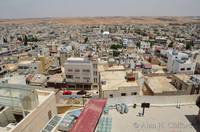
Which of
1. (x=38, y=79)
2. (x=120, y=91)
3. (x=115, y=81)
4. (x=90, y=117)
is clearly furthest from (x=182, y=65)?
(x=38, y=79)

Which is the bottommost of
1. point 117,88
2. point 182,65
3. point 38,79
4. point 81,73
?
point 38,79

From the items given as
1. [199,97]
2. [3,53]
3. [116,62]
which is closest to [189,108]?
[199,97]

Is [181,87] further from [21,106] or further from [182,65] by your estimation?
[21,106]

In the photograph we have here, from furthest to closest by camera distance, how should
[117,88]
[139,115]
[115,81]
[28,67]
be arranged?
[28,67], [115,81], [117,88], [139,115]

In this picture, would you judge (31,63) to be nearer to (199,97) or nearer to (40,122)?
(40,122)

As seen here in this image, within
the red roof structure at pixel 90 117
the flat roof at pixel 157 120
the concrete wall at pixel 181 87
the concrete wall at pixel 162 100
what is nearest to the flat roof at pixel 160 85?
the concrete wall at pixel 181 87

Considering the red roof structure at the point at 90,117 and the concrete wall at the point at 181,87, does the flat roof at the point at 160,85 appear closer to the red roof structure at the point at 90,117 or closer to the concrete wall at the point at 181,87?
the concrete wall at the point at 181,87
